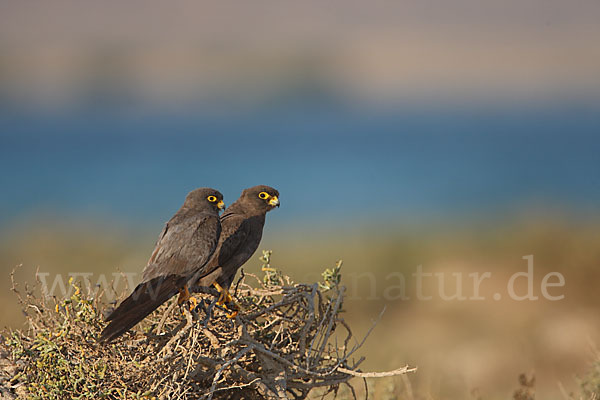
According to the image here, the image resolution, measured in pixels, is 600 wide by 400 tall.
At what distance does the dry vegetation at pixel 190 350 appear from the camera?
16.0 feet

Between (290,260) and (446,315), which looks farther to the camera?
(290,260)

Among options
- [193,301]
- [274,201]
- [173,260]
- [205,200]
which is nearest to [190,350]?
[193,301]

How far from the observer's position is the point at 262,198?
7.48 m

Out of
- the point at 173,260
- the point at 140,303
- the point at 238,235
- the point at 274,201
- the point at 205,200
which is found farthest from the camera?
the point at 274,201

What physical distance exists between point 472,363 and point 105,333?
11.8 meters

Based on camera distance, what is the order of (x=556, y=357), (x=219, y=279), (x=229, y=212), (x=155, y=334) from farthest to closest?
(x=556, y=357) → (x=229, y=212) → (x=219, y=279) → (x=155, y=334)

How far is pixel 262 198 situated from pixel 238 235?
0.67 m

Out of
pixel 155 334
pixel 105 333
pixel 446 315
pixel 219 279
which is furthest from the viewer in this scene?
pixel 446 315

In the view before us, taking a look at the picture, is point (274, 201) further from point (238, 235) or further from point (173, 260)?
point (173, 260)

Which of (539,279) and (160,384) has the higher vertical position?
(160,384)

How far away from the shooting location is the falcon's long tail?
4.80 m

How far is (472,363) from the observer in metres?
15.0

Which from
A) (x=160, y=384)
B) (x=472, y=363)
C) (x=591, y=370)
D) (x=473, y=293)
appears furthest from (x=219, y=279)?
(x=473, y=293)

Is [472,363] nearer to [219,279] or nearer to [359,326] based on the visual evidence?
[359,326]
